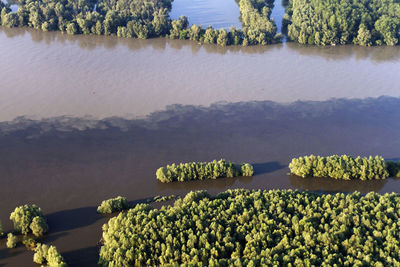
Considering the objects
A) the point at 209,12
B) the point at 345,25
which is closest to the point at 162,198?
the point at 345,25

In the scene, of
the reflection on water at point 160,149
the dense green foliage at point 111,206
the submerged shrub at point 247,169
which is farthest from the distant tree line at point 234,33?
the dense green foliage at point 111,206

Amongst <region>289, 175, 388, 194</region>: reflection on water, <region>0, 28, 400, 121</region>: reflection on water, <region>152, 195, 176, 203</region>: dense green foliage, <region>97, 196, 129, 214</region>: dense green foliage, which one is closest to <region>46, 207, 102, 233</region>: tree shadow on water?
<region>97, 196, 129, 214</region>: dense green foliage

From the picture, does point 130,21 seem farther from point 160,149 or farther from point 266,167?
point 266,167

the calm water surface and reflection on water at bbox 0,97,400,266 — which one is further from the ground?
the calm water surface

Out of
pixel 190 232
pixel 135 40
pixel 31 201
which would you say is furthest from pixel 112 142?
pixel 135 40

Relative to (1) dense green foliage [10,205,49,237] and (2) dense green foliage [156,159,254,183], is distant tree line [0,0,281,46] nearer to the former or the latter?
(2) dense green foliage [156,159,254,183]

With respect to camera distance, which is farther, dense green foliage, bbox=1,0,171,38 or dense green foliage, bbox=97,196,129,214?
dense green foliage, bbox=1,0,171,38
